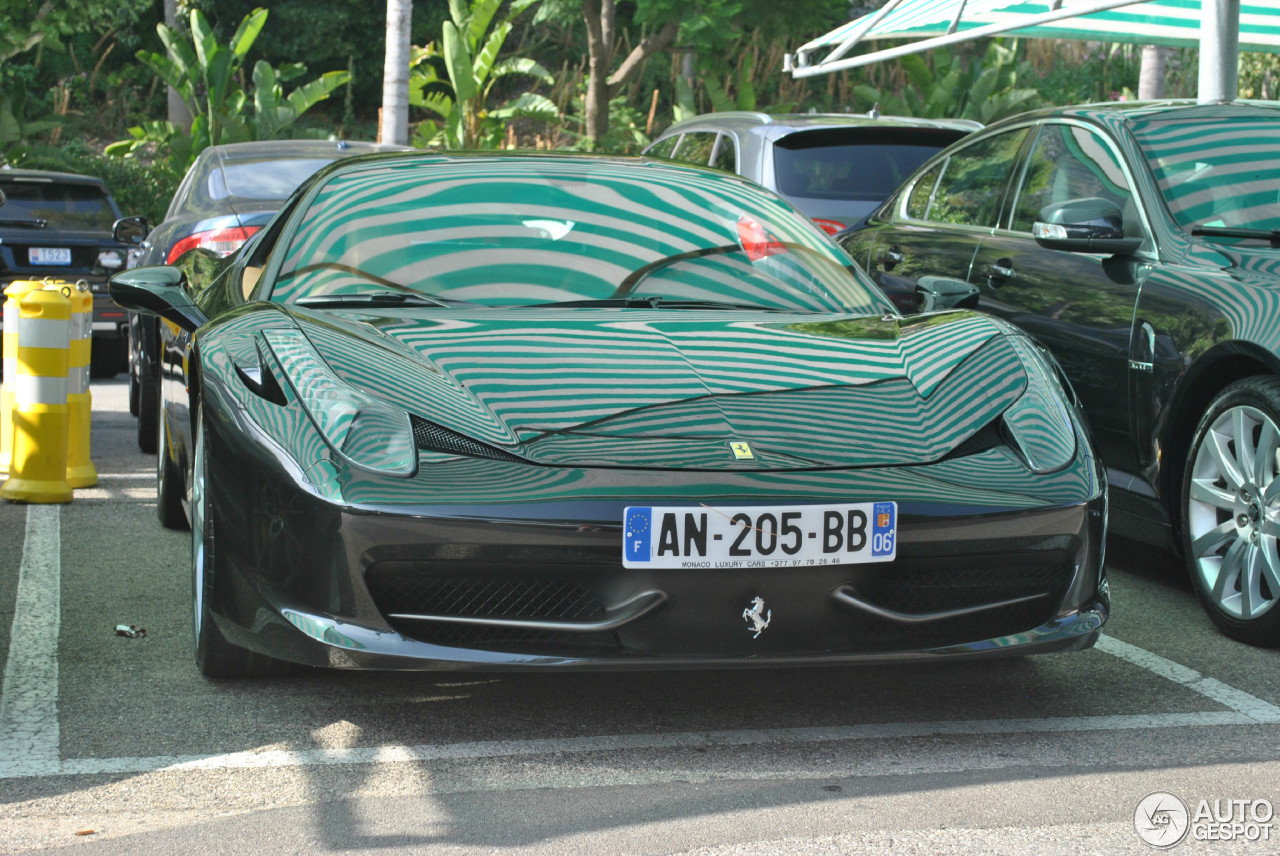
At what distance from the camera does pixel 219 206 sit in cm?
745

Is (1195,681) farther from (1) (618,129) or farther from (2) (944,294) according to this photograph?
(1) (618,129)

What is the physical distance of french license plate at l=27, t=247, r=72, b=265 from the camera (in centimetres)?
1173

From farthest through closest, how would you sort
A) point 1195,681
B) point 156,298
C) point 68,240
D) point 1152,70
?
point 1152,70 → point 68,240 → point 156,298 → point 1195,681

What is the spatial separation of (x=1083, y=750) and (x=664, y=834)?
1036mm

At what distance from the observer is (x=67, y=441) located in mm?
6414

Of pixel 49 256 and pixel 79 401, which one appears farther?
pixel 49 256

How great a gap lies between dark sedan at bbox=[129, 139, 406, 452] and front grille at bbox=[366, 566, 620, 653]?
4152 mm

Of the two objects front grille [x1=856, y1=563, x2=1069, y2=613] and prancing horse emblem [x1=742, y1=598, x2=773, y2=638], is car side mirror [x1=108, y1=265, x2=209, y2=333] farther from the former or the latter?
front grille [x1=856, y1=563, x2=1069, y2=613]

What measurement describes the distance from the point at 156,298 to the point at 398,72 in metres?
12.7

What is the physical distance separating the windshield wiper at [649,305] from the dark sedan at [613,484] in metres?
0.01

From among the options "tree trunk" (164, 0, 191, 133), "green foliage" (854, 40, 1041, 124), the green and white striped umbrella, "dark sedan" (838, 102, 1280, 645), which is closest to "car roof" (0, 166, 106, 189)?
the green and white striped umbrella

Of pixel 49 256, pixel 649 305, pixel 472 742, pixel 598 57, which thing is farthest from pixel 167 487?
pixel 598 57

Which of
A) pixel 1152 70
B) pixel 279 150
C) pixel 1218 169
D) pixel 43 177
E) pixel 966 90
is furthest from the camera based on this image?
pixel 966 90

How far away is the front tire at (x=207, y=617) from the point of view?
3.51 meters
